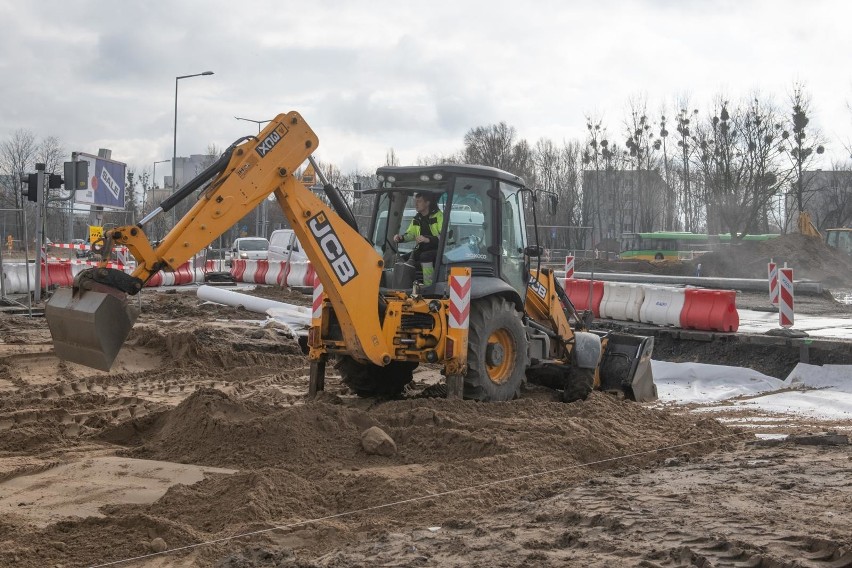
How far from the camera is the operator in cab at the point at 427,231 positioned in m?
10.2

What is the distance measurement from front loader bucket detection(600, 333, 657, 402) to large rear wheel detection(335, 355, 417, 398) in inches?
103

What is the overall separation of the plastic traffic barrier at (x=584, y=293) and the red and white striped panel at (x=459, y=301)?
990cm

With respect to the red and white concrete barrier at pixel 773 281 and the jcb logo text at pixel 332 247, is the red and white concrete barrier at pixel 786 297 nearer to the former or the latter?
the red and white concrete barrier at pixel 773 281

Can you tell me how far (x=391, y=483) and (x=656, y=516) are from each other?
1863 mm

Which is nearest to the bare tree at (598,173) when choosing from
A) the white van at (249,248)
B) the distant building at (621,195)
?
the distant building at (621,195)

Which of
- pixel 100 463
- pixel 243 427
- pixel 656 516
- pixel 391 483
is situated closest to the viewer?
pixel 656 516

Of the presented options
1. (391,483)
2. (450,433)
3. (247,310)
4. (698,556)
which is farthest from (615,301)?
(698,556)

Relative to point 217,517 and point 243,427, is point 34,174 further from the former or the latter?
point 217,517

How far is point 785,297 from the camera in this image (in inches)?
644

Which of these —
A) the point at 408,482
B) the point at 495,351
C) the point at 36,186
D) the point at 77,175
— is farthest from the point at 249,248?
the point at 408,482

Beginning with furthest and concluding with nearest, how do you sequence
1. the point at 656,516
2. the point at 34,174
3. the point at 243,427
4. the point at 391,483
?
the point at 34,174 → the point at 243,427 → the point at 391,483 → the point at 656,516

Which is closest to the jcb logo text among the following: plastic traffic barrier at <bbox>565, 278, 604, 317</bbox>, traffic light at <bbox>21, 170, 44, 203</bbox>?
plastic traffic barrier at <bbox>565, 278, 604, 317</bbox>

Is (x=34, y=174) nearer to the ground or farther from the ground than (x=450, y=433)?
farther from the ground

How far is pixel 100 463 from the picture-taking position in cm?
756
